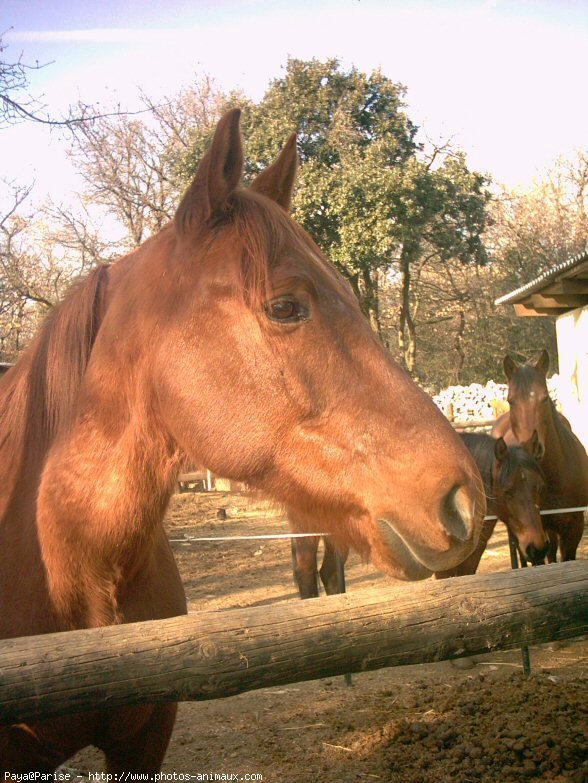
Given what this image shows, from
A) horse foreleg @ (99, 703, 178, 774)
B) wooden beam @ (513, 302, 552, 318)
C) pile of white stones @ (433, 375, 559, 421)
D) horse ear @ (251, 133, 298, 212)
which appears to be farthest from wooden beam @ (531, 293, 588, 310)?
horse foreleg @ (99, 703, 178, 774)

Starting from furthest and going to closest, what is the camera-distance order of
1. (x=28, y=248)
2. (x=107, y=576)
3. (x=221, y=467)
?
(x=28, y=248) < (x=107, y=576) < (x=221, y=467)

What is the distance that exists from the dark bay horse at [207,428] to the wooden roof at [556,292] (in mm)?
9729

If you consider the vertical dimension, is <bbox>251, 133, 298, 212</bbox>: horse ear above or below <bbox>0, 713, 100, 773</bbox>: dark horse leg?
above

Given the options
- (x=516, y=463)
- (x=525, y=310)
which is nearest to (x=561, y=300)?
(x=525, y=310)

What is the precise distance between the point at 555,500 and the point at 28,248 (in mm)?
19719

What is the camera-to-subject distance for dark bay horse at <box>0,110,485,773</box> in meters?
1.66

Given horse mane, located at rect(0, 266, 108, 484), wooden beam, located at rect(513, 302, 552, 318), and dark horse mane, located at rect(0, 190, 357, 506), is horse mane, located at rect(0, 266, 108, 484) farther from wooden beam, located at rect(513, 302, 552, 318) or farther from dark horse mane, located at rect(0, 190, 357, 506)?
wooden beam, located at rect(513, 302, 552, 318)

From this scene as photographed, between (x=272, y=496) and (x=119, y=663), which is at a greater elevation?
(x=272, y=496)

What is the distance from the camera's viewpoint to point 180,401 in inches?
73.2

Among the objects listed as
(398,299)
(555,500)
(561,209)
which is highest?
(561,209)

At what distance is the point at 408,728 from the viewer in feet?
13.7

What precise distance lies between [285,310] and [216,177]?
0.44 metres

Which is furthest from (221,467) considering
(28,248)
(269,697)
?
(28,248)

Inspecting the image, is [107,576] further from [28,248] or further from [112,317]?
[28,248]
